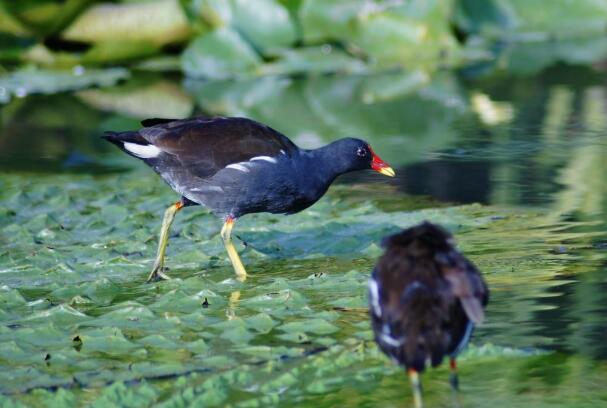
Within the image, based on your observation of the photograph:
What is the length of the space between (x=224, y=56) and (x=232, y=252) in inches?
283

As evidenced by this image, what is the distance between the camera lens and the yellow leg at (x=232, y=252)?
5781 millimetres

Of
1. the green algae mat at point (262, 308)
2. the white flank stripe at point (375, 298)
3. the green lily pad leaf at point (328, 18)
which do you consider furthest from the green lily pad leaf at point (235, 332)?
the green lily pad leaf at point (328, 18)

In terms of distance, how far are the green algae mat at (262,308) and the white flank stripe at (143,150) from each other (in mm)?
519

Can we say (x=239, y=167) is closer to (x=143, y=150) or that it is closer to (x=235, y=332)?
(x=143, y=150)

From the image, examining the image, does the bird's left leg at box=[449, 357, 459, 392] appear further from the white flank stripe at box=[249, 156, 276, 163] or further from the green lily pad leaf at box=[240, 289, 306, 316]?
the white flank stripe at box=[249, 156, 276, 163]

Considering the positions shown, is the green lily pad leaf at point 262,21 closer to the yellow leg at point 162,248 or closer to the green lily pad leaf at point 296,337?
the yellow leg at point 162,248

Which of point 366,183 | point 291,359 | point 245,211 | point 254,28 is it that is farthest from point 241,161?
point 254,28

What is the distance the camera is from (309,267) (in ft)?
19.5

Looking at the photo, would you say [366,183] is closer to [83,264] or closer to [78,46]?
[83,264]

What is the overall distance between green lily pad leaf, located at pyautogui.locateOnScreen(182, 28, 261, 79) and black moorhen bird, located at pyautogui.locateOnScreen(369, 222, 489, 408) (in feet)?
29.7

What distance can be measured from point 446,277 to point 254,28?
9457 millimetres

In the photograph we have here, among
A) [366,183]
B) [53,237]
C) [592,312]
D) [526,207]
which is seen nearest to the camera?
[592,312]

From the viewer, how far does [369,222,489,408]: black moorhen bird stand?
3691 mm

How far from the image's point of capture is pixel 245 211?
6.13m
